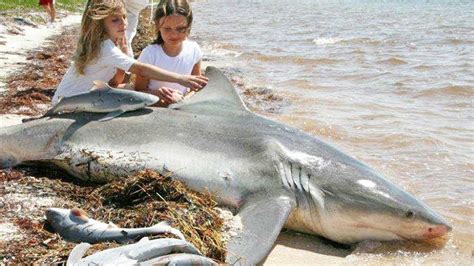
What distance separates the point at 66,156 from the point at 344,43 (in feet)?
46.4

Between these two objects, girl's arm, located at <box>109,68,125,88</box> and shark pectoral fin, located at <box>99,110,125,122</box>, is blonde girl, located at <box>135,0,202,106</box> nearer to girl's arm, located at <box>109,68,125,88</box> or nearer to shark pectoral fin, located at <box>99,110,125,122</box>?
girl's arm, located at <box>109,68,125,88</box>

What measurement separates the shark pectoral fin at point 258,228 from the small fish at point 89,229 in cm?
46

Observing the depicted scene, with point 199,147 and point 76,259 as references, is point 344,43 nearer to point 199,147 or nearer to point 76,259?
point 199,147

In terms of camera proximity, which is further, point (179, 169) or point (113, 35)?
point (113, 35)

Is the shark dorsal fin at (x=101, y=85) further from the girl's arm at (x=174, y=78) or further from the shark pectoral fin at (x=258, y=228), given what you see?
the shark pectoral fin at (x=258, y=228)

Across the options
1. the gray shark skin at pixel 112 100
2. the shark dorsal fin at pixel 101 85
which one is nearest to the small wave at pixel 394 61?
the gray shark skin at pixel 112 100

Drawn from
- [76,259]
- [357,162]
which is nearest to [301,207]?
[357,162]

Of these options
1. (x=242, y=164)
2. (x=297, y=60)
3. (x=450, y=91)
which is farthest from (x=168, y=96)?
(x=297, y=60)

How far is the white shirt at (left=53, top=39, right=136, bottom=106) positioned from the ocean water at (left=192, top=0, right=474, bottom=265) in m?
2.82

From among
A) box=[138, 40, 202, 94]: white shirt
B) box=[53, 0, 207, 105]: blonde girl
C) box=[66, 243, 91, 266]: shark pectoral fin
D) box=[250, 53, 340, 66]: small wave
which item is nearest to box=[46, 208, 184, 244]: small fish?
box=[66, 243, 91, 266]: shark pectoral fin

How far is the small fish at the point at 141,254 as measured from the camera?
2895mm

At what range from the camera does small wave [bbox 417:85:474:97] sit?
10346 millimetres

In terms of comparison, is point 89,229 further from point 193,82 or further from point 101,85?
point 193,82

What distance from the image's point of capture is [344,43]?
18.0 metres
